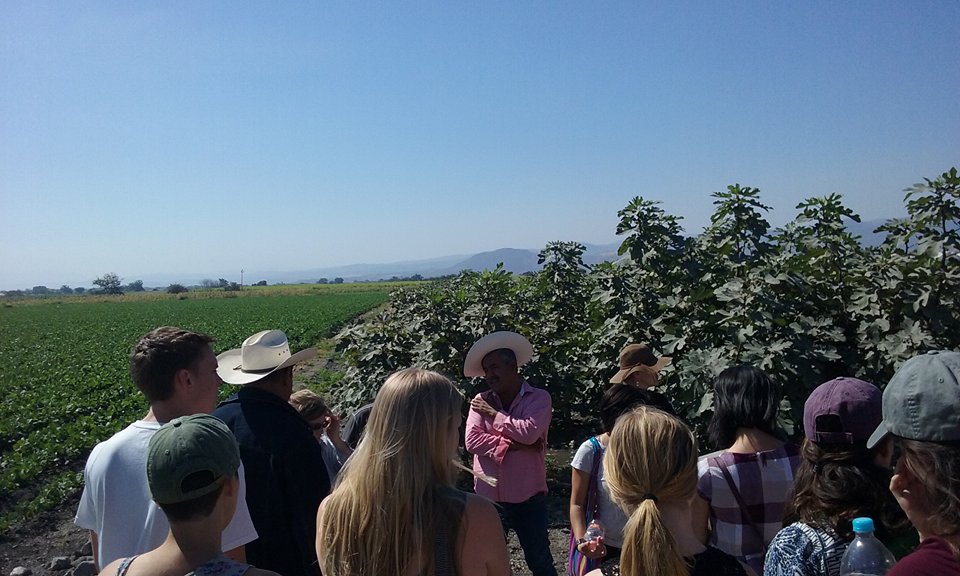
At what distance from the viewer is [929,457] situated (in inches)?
59.7

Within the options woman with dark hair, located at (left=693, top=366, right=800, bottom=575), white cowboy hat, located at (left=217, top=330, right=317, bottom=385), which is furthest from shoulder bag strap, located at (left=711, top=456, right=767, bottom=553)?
white cowboy hat, located at (left=217, top=330, right=317, bottom=385)

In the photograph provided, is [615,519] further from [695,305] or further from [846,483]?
[695,305]

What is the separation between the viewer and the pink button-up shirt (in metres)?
4.17

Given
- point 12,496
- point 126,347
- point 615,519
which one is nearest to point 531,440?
point 615,519

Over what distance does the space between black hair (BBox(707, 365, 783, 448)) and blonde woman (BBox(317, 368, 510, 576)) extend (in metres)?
1.33

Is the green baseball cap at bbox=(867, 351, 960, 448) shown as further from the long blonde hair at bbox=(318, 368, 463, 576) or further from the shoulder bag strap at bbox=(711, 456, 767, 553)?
the long blonde hair at bbox=(318, 368, 463, 576)

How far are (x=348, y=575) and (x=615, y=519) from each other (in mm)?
1574

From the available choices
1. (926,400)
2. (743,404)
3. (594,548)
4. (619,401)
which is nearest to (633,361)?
(619,401)

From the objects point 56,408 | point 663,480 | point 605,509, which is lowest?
point 56,408

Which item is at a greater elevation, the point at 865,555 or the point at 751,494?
the point at 865,555

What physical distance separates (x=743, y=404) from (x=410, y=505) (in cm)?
159

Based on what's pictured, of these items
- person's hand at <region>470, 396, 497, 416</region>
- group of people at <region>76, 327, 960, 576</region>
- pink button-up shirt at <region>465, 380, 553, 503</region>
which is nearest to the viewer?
group of people at <region>76, 327, 960, 576</region>

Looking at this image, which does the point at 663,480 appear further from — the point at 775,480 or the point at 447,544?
the point at 775,480

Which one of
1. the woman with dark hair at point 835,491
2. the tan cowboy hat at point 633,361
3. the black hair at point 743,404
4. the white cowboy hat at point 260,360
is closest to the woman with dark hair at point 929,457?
the woman with dark hair at point 835,491
